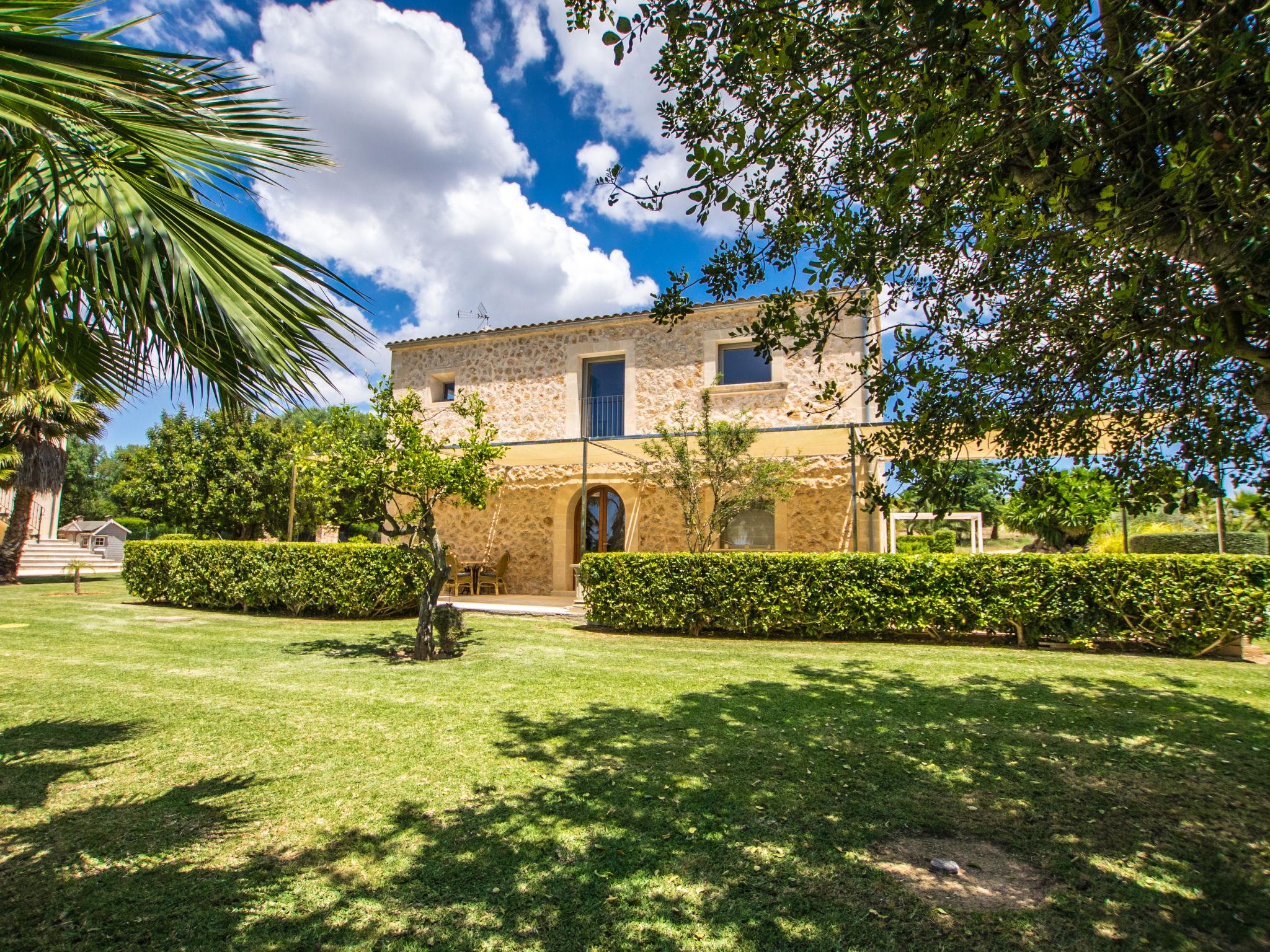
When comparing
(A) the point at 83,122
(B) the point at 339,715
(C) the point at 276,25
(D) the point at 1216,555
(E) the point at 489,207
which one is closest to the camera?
(A) the point at 83,122

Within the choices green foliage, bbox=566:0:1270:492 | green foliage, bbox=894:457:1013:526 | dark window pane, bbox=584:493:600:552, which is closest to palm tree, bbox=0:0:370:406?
green foliage, bbox=566:0:1270:492

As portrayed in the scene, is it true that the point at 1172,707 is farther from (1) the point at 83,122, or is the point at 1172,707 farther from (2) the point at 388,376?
(2) the point at 388,376

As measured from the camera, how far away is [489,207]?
572 inches

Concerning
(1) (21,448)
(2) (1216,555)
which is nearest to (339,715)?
(2) (1216,555)

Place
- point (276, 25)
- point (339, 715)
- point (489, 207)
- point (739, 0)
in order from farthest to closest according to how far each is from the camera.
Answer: point (489, 207) < point (339, 715) < point (276, 25) < point (739, 0)

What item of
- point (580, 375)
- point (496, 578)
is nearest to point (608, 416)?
point (580, 375)

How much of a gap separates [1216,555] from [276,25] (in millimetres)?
12091

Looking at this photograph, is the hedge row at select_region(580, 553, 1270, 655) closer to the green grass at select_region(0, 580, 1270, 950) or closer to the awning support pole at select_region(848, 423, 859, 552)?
the awning support pole at select_region(848, 423, 859, 552)

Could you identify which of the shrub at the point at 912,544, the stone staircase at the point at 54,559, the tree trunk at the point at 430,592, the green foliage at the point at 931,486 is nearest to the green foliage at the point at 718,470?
the tree trunk at the point at 430,592

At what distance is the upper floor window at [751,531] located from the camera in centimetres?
1473

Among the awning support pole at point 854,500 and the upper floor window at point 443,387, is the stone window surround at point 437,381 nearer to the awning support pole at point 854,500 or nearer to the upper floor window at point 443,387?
the upper floor window at point 443,387

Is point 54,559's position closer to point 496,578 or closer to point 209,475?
point 209,475

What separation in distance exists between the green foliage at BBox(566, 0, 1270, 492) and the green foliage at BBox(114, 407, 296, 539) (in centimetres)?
1779

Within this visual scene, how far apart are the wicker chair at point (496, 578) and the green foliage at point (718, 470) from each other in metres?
5.25
